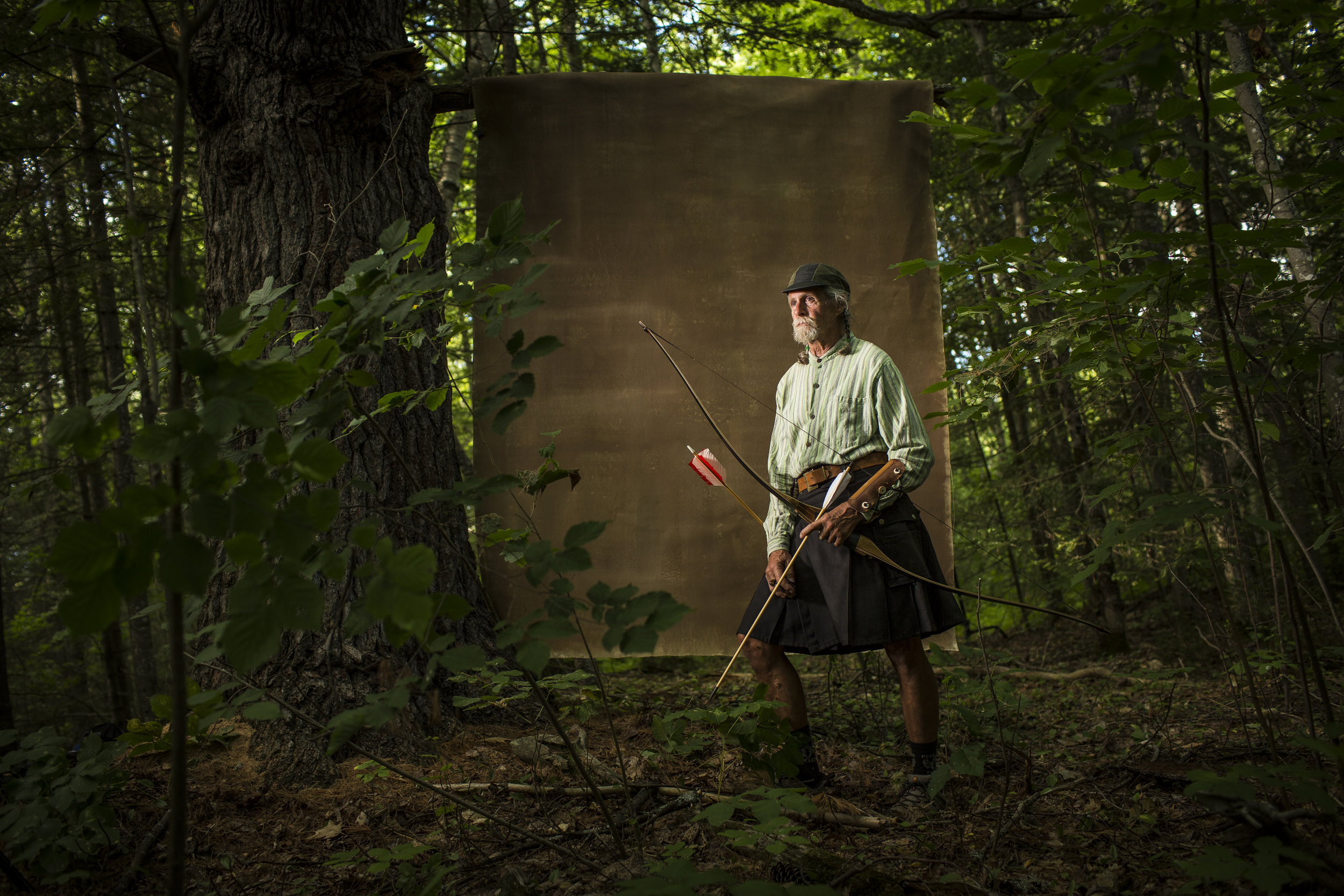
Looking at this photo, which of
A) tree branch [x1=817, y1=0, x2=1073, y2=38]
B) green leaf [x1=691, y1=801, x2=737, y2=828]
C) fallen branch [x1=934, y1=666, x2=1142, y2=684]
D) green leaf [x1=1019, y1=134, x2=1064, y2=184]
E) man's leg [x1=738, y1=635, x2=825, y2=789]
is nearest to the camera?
green leaf [x1=1019, y1=134, x2=1064, y2=184]

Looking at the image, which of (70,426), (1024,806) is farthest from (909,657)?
(70,426)

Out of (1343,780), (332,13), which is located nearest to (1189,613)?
(1343,780)

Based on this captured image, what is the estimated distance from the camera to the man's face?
2391 mm

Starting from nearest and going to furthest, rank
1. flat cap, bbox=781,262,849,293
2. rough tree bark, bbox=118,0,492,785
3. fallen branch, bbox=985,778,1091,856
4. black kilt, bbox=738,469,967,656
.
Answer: fallen branch, bbox=985,778,1091,856
black kilt, bbox=738,469,967,656
flat cap, bbox=781,262,849,293
rough tree bark, bbox=118,0,492,785

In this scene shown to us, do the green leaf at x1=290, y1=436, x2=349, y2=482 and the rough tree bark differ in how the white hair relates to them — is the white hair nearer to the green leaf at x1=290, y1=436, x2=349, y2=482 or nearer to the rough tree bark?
the rough tree bark

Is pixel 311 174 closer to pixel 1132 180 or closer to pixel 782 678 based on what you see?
pixel 782 678

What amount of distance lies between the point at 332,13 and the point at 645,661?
385 centimetres

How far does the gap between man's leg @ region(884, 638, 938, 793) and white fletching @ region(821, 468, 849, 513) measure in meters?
0.43

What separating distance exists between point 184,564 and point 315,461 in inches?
7.5

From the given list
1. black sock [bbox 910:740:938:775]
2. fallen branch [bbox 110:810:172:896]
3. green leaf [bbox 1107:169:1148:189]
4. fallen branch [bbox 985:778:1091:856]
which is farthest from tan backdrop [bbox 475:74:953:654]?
green leaf [bbox 1107:169:1148:189]

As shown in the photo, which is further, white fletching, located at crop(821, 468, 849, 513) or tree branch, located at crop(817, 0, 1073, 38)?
tree branch, located at crop(817, 0, 1073, 38)

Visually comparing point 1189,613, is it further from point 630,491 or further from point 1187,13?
point 1187,13

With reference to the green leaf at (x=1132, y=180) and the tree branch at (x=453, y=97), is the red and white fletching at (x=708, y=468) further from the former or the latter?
the tree branch at (x=453, y=97)

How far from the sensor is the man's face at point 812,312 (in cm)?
239
